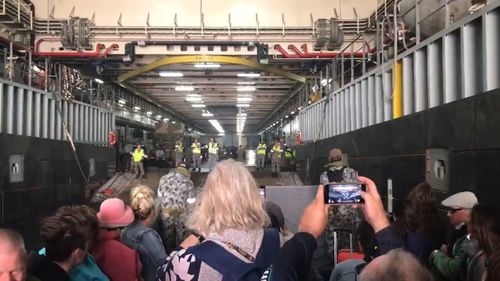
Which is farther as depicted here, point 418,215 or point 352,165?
point 352,165

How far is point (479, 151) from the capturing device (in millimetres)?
4770

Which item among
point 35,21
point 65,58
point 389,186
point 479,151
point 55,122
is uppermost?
point 35,21

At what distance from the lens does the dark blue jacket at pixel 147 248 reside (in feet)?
11.8

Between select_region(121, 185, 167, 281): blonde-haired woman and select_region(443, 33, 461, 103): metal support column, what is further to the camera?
select_region(443, 33, 461, 103): metal support column

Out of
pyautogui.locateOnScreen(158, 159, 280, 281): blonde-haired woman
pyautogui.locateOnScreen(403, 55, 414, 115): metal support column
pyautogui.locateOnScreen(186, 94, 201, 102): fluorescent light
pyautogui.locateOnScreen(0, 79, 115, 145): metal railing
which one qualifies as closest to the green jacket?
pyautogui.locateOnScreen(158, 159, 280, 281): blonde-haired woman

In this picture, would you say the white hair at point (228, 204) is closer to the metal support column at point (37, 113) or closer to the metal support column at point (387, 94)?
the metal support column at point (387, 94)

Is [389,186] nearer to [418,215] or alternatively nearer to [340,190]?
[418,215]

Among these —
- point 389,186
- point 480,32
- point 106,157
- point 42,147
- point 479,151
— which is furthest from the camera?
point 106,157

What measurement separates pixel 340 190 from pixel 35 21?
12.1 meters

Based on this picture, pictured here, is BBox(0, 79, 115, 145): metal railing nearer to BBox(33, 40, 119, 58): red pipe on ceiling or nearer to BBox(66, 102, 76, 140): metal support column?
BBox(66, 102, 76, 140): metal support column

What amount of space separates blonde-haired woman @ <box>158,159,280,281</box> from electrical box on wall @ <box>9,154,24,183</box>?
26.5 ft

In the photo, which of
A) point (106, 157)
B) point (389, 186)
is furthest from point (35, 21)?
point (389, 186)

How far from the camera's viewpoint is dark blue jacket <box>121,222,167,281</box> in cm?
359

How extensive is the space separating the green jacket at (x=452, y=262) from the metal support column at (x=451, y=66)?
303cm
